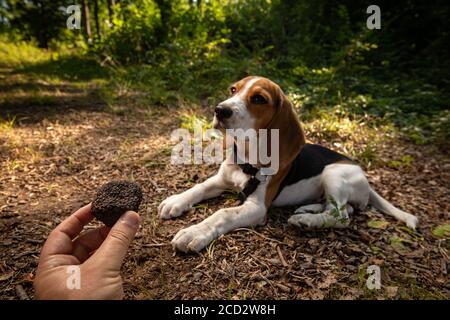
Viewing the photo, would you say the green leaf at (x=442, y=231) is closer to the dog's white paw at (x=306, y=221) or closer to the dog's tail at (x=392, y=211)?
the dog's tail at (x=392, y=211)

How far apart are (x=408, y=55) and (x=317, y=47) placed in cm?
269

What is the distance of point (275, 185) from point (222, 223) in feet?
Result: 2.42

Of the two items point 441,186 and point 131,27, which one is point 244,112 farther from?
point 131,27

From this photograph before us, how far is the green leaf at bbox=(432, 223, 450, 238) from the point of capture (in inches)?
116

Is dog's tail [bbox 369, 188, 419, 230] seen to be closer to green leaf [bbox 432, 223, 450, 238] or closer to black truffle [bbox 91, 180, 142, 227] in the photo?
green leaf [bbox 432, 223, 450, 238]

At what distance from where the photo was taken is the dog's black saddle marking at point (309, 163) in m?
3.17

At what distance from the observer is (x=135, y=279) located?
7.04 feet

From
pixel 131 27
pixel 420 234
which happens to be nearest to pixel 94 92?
pixel 131 27

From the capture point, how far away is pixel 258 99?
2.73 m

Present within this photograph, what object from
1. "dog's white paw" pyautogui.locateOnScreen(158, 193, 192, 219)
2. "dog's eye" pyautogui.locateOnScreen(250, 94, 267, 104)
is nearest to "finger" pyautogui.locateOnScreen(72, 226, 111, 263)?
"dog's white paw" pyautogui.locateOnScreen(158, 193, 192, 219)

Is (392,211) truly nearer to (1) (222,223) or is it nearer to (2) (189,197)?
(1) (222,223)

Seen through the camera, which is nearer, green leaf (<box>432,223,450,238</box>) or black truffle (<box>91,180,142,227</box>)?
black truffle (<box>91,180,142,227</box>)

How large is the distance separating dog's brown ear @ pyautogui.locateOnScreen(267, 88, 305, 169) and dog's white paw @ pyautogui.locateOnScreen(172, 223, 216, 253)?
99cm

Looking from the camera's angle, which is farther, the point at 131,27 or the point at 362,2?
the point at 131,27
